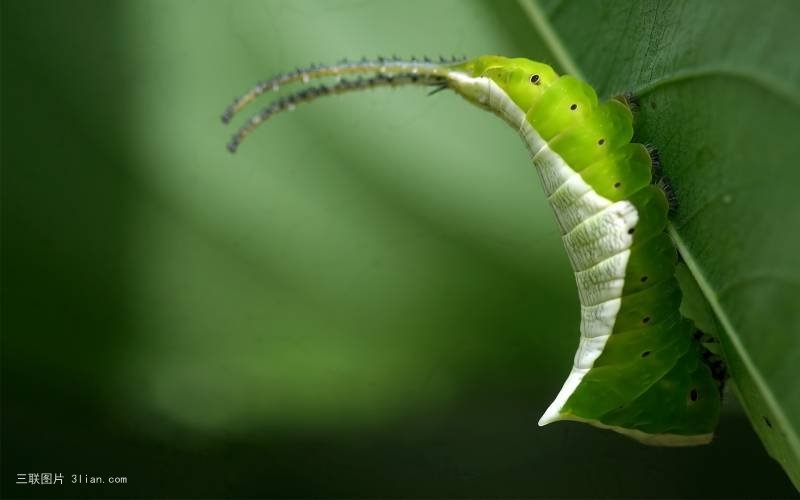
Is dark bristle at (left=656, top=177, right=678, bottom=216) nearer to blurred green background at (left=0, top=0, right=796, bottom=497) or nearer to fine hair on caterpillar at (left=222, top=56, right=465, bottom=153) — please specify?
fine hair on caterpillar at (left=222, top=56, right=465, bottom=153)

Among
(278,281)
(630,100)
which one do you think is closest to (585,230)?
(630,100)

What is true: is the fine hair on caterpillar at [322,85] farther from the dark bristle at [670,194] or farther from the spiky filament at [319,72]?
the dark bristle at [670,194]

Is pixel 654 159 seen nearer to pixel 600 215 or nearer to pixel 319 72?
pixel 600 215

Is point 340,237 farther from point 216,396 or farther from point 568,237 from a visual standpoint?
point 568,237

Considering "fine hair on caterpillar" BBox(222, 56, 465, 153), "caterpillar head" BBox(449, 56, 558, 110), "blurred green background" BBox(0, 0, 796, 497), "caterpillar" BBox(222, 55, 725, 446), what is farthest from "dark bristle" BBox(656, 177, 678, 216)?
"blurred green background" BBox(0, 0, 796, 497)

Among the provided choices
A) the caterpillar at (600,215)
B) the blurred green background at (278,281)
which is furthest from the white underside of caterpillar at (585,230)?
the blurred green background at (278,281)

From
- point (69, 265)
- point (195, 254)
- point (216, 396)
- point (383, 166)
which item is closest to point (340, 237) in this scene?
point (383, 166)
